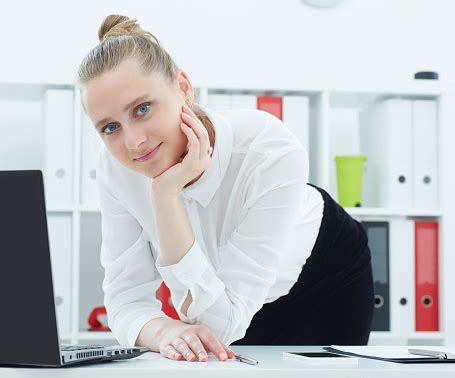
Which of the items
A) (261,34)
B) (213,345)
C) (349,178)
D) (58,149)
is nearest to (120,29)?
(213,345)

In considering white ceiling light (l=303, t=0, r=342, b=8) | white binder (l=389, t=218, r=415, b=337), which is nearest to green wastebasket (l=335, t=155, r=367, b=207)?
white binder (l=389, t=218, r=415, b=337)

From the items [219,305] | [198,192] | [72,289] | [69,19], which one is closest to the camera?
[219,305]

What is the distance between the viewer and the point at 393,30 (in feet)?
10.0

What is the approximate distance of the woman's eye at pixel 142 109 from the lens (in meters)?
1.33

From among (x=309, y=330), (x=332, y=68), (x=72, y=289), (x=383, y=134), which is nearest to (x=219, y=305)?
(x=309, y=330)

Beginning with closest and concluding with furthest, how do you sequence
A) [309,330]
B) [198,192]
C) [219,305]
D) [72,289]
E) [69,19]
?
1. [219,305]
2. [198,192]
3. [309,330]
4. [72,289]
5. [69,19]

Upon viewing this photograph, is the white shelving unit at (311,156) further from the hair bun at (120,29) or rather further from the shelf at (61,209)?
the hair bun at (120,29)

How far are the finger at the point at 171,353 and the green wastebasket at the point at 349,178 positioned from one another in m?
1.70

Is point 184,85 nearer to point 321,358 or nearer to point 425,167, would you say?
point 321,358

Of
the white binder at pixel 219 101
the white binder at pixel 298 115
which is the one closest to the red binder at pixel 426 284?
the white binder at pixel 298 115

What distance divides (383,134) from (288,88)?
0.39 m

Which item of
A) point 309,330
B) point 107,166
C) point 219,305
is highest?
point 107,166

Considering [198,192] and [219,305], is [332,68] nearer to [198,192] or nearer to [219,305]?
[198,192]

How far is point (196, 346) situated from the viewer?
42.7 inches
